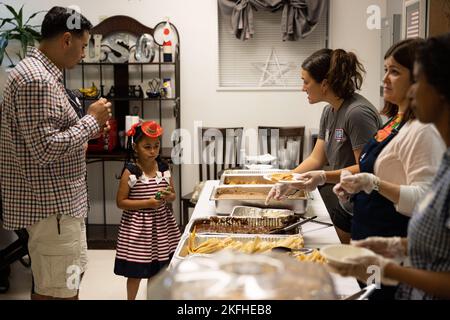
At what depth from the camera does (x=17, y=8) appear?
5.26 meters

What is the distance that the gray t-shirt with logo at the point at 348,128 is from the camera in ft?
8.81

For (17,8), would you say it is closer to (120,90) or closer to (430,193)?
(120,90)

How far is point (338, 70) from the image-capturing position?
2.88 m

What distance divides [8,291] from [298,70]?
10.3 ft

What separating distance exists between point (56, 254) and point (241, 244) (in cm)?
95

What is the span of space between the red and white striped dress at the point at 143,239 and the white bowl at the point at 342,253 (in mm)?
1915

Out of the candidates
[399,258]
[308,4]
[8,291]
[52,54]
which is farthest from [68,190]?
[308,4]

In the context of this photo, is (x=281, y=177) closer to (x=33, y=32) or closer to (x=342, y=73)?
(x=342, y=73)

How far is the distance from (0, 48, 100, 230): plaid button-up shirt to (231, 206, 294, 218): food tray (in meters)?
0.72

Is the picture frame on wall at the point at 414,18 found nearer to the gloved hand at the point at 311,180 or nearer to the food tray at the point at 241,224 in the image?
the gloved hand at the point at 311,180

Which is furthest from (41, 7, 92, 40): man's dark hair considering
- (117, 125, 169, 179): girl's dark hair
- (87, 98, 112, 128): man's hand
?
(117, 125, 169, 179): girl's dark hair

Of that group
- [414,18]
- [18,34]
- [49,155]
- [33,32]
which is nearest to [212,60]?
[33,32]

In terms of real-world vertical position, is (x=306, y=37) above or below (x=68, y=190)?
above

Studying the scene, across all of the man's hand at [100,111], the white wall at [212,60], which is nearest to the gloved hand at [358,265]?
the man's hand at [100,111]
